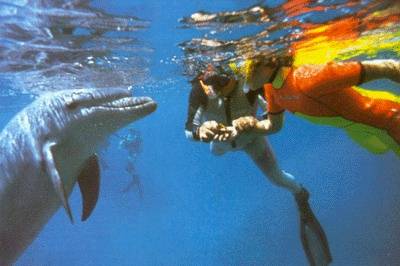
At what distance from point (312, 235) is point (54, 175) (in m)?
7.50

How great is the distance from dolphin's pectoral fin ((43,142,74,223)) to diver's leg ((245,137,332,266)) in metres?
5.30

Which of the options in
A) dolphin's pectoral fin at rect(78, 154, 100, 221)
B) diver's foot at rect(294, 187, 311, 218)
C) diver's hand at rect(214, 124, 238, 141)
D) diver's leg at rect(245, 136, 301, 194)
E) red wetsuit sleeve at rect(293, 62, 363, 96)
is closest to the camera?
red wetsuit sleeve at rect(293, 62, 363, 96)

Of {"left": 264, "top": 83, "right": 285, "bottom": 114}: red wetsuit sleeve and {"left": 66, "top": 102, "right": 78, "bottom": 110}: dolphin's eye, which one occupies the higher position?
{"left": 66, "top": 102, "right": 78, "bottom": 110}: dolphin's eye

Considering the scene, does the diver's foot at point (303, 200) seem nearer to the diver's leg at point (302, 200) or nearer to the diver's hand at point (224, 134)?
the diver's leg at point (302, 200)

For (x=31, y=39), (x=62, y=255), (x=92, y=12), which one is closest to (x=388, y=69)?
(x=92, y=12)

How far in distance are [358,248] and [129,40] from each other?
21957 mm

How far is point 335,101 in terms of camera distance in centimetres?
675

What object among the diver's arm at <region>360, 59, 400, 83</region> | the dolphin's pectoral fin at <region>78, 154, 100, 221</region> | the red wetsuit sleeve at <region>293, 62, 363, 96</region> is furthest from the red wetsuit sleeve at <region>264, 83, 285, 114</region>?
the dolphin's pectoral fin at <region>78, 154, 100, 221</region>

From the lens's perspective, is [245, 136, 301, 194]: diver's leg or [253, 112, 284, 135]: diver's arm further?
[245, 136, 301, 194]: diver's leg

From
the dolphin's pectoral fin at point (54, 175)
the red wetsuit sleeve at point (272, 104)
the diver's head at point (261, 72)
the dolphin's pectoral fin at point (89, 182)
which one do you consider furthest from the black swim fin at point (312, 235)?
the dolphin's pectoral fin at point (54, 175)

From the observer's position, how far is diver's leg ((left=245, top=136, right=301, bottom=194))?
10.3 meters

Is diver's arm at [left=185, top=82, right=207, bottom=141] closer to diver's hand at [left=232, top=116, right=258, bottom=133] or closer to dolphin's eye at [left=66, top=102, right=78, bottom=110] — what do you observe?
diver's hand at [left=232, top=116, right=258, bottom=133]

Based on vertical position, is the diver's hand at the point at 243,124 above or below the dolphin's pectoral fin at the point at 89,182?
above

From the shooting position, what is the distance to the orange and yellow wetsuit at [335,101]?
6363mm
